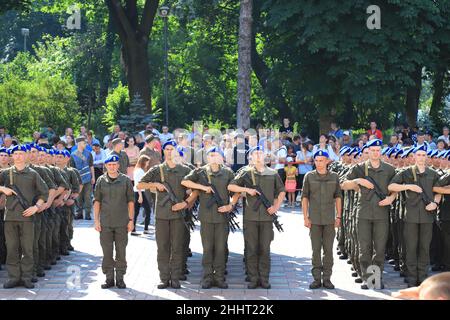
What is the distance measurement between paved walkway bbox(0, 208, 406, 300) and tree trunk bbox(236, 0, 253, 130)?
1019 cm

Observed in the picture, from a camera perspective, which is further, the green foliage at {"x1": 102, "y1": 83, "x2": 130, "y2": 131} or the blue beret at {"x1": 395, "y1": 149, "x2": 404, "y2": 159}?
the green foliage at {"x1": 102, "y1": 83, "x2": 130, "y2": 131}

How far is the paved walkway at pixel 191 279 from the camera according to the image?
10.9 metres

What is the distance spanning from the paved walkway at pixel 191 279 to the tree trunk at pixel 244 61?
10.2 meters

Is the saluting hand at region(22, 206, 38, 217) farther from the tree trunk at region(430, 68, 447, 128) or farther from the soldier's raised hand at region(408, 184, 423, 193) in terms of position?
the tree trunk at region(430, 68, 447, 128)

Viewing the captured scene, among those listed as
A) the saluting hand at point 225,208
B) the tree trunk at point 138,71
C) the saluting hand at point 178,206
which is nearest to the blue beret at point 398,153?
the saluting hand at point 225,208

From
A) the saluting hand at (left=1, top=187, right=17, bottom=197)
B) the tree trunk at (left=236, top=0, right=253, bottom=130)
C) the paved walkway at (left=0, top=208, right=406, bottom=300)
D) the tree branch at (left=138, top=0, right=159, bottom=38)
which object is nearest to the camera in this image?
the paved walkway at (left=0, top=208, right=406, bottom=300)

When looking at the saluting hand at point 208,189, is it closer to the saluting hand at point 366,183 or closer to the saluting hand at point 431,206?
the saluting hand at point 366,183

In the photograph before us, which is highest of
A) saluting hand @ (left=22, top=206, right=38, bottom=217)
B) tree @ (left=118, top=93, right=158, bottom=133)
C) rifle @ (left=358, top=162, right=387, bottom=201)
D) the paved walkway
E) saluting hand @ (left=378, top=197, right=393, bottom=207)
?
tree @ (left=118, top=93, right=158, bottom=133)

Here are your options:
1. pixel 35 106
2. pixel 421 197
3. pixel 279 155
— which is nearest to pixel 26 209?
pixel 421 197

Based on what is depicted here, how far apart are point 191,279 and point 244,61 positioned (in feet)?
46.3

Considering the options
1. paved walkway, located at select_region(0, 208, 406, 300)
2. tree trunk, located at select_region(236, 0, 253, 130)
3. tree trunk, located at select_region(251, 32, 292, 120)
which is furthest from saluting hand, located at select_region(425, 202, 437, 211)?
tree trunk, located at select_region(251, 32, 292, 120)

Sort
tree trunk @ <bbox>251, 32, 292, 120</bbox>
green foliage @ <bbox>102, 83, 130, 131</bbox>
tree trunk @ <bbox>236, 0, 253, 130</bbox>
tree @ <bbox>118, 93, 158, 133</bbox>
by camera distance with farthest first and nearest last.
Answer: tree trunk @ <bbox>251, 32, 292, 120</bbox> → green foliage @ <bbox>102, 83, 130, 131</bbox> → tree @ <bbox>118, 93, 158, 133</bbox> → tree trunk @ <bbox>236, 0, 253, 130</bbox>

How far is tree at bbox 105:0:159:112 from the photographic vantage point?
32.3m

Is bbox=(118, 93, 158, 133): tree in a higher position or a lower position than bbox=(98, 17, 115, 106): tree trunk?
lower
